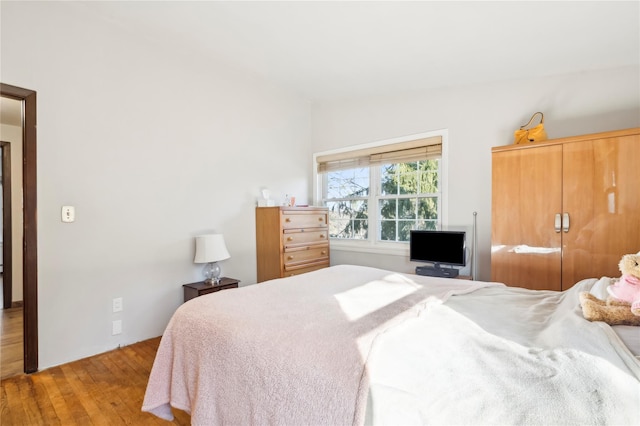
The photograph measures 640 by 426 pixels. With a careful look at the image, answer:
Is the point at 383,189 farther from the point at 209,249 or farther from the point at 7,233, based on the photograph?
the point at 7,233

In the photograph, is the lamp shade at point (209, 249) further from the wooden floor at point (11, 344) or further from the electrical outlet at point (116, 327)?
the wooden floor at point (11, 344)

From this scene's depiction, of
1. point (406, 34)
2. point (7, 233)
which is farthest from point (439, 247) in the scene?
point (7, 233)

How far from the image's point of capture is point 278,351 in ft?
3.47

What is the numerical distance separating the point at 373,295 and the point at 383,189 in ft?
8.27

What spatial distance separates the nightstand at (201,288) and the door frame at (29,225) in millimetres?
1074

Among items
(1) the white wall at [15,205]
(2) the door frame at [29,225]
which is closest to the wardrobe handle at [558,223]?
(2) the door frame at [29,225]

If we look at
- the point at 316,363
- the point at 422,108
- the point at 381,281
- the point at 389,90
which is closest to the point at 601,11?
the point at 422,108

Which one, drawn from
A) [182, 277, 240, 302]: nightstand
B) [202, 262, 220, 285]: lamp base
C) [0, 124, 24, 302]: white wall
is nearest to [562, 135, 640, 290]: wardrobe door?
[182, 277, 240, 302]: nightstand

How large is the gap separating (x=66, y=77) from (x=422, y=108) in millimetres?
3278

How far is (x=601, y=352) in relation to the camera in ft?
2.97

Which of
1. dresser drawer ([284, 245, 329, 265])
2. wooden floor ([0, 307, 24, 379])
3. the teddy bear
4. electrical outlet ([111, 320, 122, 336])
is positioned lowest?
wooden floor ([0, 307, 24, 379])

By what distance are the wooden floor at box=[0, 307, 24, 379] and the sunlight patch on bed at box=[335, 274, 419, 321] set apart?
246 centimetres

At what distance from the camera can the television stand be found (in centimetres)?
308

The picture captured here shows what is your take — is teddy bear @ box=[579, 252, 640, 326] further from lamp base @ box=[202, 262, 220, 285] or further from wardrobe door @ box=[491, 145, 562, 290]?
lamp base @ box=[202, 262, 220, 285]
